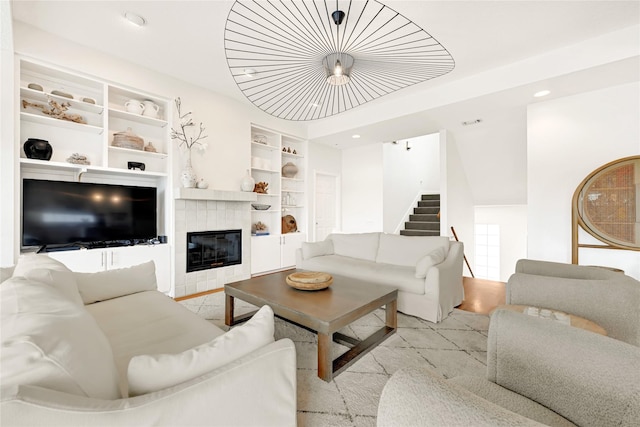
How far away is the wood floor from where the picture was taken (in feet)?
10.6

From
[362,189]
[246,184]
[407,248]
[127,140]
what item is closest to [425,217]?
[362,189]

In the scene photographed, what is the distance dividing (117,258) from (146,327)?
2.07 metres

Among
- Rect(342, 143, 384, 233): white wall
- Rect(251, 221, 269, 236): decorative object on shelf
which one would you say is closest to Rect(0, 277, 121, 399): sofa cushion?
Rect(251, 221, 269, 236): decorative object on shelf

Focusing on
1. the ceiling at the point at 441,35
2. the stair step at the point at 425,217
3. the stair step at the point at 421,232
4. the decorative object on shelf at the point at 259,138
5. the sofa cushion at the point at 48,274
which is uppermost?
the ceiling at the point at 441,35

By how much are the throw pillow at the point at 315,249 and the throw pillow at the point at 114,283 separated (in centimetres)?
204

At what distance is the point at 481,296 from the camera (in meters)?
3.63

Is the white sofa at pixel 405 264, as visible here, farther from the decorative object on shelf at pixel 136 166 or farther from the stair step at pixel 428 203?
the stair step at pixel 428 203

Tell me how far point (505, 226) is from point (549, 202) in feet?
10.2

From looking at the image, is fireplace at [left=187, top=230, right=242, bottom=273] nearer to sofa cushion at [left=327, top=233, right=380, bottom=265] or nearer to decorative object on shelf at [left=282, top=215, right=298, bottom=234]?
decorative object on shelf at [left=282, top=215, right=298, bottom=234]

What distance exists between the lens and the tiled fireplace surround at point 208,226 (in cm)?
381

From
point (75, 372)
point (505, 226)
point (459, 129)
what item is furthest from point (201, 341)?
point (505, 226)

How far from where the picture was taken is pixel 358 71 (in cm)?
268

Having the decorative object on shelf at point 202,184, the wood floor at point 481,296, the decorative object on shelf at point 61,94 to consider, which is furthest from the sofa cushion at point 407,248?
the decorative object on shelf at point 61,94

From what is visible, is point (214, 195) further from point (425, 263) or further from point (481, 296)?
point (481, 296)
